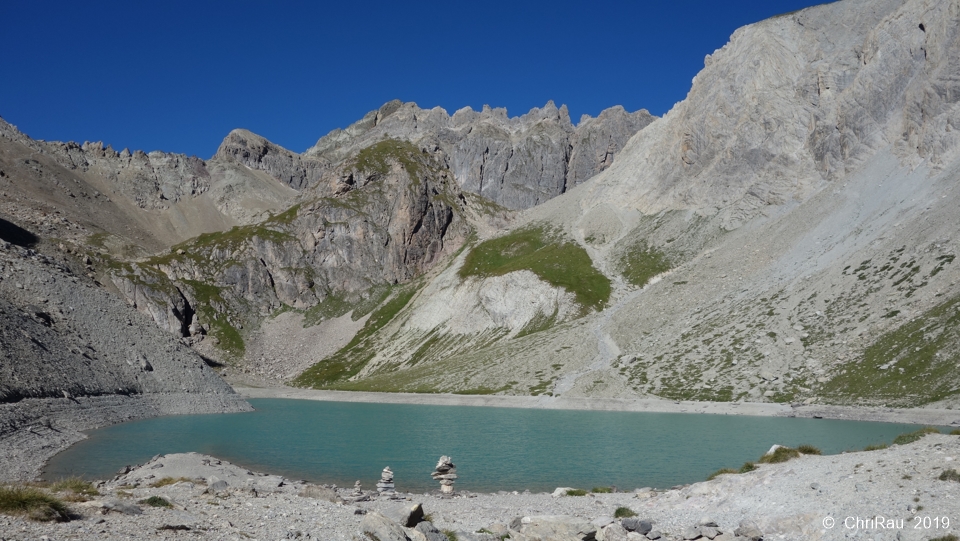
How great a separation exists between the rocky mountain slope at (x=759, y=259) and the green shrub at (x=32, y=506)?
76939 millimetres

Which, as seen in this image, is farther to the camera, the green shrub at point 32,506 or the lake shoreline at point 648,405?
the lake shoreline at point 648,405

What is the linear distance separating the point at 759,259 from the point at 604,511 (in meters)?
111

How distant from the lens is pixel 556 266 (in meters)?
171

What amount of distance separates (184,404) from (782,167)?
5529 inches

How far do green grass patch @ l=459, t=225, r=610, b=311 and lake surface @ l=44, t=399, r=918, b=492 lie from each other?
70.0m

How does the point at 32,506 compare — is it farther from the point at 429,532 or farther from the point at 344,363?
A: the point at 344,363

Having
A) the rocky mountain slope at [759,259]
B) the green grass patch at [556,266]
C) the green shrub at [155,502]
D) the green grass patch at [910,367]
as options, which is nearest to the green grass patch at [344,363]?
the rocky mountain slope at [759,259]

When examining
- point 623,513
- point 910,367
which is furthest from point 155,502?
point 910,367

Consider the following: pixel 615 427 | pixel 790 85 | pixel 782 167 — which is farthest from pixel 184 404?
pixel 790 85

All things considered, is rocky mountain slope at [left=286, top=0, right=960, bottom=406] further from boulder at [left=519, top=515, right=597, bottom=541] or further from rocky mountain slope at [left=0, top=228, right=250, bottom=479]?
boulder at [left=519, top=515, right=597, bottom=541]

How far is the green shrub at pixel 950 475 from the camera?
896 inches

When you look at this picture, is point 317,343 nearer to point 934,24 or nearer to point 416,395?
point 416,395

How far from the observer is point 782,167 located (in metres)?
150

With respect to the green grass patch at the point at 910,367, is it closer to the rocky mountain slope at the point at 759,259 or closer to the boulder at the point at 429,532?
the rocky mountain slope at the point at 759,259
